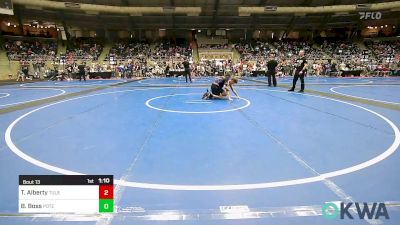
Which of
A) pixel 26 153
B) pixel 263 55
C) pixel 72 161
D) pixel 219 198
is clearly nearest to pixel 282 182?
pixel 219 198

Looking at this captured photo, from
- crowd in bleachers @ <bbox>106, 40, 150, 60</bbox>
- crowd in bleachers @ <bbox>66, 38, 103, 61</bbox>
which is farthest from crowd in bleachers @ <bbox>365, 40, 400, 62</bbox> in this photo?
crowd in bleachers @ <bbox>66, 38, 103, 61</bbox>

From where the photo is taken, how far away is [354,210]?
9.47 ft

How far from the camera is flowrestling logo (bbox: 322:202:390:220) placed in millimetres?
2781

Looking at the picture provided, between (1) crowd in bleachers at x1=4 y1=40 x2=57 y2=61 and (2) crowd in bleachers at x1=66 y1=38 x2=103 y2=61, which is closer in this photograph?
(1) crowd in bleachers at x1=4 y1=40 x2=57 y2=61

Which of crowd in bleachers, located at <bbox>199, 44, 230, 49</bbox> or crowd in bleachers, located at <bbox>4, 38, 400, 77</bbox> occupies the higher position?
crowd in bleachers, located at <bbox>199, 44, 230, 49</bbox>

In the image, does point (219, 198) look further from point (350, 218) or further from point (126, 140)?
point (126, 140)

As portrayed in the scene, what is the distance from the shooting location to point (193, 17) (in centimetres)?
3619

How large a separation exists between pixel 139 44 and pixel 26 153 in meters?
36.3

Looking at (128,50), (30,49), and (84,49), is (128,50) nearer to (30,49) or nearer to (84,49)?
(84,49)

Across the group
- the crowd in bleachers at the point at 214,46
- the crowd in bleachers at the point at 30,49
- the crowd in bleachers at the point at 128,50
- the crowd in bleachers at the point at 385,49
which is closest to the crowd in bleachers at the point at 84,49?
the crowd in bleachers at the point at 128,50
